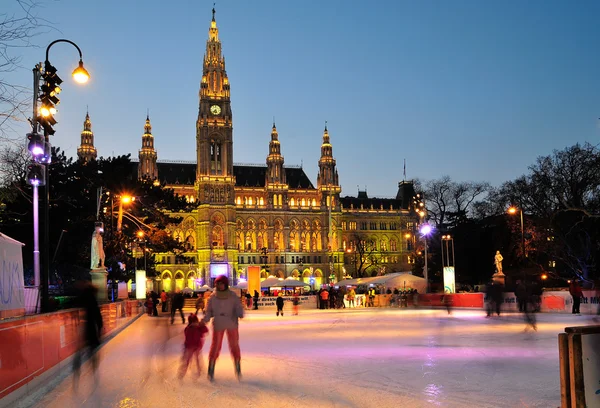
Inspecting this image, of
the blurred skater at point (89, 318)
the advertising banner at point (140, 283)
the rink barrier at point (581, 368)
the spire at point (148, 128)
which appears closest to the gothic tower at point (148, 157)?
the spire at point (148, 128)

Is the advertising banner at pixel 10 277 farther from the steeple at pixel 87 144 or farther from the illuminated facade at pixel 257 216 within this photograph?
the steeple at pixel 87 144

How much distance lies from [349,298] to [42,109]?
3738 cm

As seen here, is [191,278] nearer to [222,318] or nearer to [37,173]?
[37,173]

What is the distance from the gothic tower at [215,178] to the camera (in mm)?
107625

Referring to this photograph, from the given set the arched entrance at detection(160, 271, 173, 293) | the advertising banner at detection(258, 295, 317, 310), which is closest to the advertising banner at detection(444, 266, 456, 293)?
the advertising banner at detection(258, 295, 317, 310)

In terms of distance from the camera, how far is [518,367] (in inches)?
440

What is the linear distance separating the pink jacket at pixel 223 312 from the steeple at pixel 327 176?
10828cm

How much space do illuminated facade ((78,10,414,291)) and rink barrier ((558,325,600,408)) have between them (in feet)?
322

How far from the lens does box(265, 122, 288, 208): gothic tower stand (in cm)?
11688

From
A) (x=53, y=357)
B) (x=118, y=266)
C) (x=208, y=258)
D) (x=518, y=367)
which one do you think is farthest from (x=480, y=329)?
(x=208, y=258)

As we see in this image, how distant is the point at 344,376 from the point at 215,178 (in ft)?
330

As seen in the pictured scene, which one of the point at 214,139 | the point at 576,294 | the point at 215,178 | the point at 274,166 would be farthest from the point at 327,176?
the point at 576,294

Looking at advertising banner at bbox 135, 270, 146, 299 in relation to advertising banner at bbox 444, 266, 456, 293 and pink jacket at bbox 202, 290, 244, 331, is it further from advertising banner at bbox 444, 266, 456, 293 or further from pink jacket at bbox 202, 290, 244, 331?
pink jacket at bbox 202, 290, 244, 331

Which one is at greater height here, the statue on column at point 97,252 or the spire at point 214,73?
the spire at point 214,73
